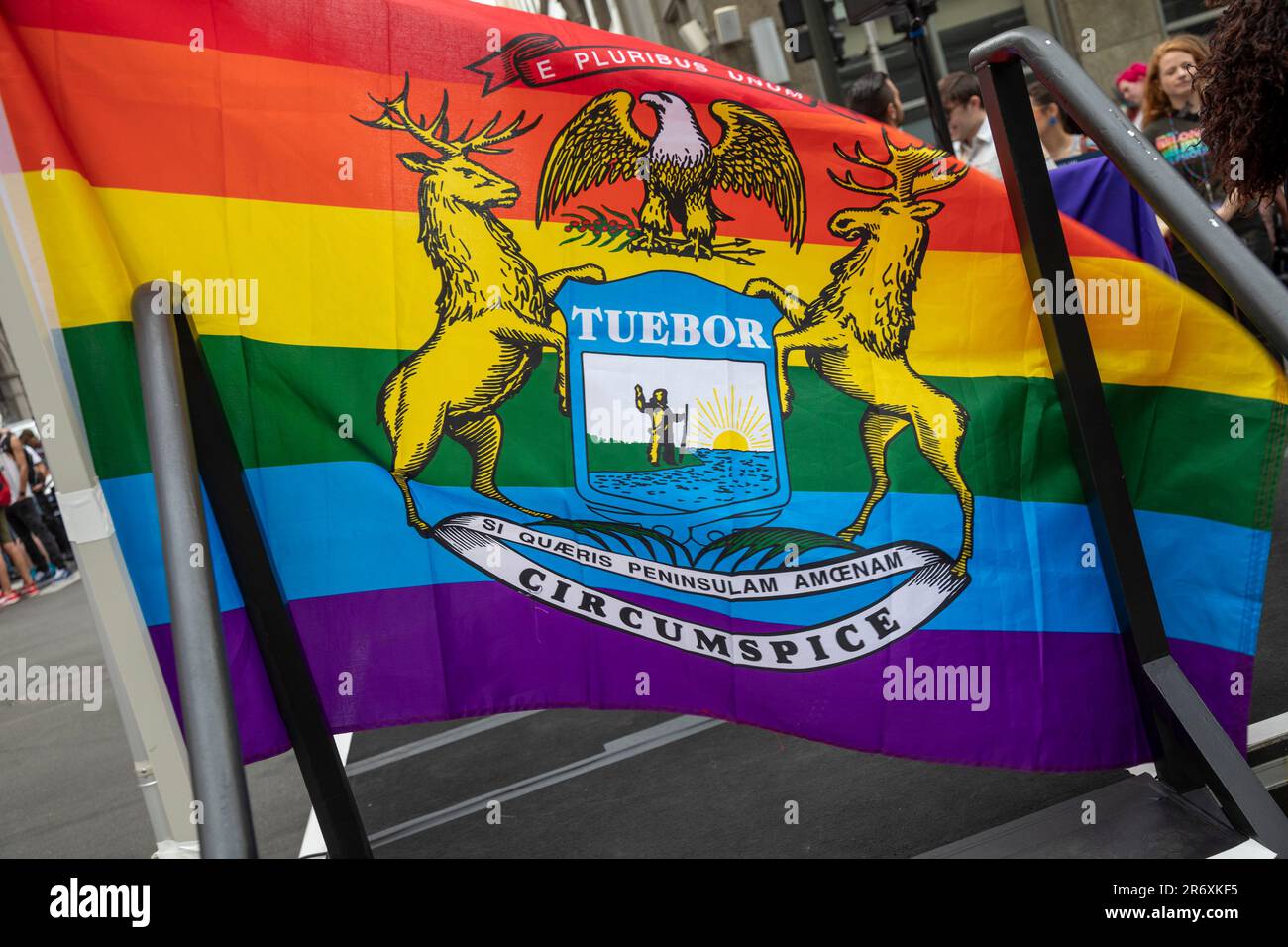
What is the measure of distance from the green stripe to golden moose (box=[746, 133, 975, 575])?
33 millimetres

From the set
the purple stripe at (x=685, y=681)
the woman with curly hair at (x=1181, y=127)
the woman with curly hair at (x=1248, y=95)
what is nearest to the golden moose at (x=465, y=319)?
the purple stripe at (x=685, y=681)

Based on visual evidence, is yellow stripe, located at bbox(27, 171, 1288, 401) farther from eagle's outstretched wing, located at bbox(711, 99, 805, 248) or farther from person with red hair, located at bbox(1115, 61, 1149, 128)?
person with red hair, located at bbox(1115, 61, 1149, 128)

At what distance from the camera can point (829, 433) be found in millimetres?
2803

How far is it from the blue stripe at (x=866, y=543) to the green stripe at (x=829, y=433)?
A: 39 mm

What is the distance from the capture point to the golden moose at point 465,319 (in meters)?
2.58

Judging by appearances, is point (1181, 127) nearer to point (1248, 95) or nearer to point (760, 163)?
point (1248, 95)

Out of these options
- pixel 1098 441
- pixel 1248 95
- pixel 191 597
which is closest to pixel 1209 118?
pixel 1248 95

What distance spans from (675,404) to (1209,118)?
4.41 feet

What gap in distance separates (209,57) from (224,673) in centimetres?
132

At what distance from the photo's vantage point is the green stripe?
8.05 feet

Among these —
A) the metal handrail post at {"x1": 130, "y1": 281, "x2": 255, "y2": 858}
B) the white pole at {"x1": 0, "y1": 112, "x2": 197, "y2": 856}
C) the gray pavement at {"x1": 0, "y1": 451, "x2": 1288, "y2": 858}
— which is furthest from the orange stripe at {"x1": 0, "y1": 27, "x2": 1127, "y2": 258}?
the gray pavement at {"x1": 0, "y1": 451, "x2": 1288, "y2": 858}

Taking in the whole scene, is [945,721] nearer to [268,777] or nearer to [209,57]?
[209,57]

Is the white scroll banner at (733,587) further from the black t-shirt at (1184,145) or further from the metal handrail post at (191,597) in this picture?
the black t-shirt at (1184,145)
